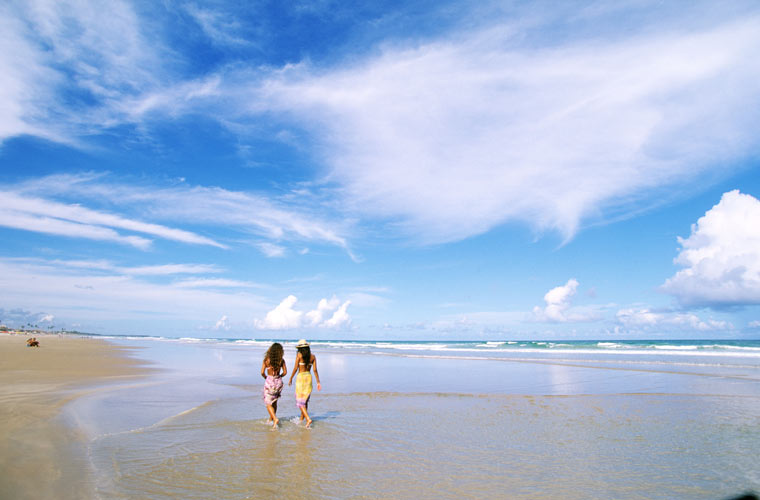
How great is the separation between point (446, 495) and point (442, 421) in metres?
4.76

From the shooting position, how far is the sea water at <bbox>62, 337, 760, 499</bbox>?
6.18 metres

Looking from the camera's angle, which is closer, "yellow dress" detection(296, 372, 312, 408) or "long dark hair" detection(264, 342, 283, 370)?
"yellow dress" detection(296, 372, 312, 408)

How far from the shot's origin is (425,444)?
27.7 ft

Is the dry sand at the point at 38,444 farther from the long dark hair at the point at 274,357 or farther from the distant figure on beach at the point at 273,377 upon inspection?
the long dark hair at the point at 274,357

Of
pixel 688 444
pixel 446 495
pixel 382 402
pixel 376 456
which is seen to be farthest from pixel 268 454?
pixel 688 444

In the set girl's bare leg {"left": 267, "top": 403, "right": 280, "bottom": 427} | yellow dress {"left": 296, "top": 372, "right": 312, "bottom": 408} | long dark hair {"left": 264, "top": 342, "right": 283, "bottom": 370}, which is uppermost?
long dark hair {"left": 264, "top": 342, "right": 283, "bottom": 370}

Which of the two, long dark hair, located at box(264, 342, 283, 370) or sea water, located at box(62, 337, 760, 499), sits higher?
long dark hair, located at box(264, 342, 283, 370)

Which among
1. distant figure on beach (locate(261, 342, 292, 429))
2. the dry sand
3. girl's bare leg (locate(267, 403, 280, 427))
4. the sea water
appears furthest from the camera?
distant figure on beach (locate(261, 342, 292, 429))

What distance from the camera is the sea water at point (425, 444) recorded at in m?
6.18

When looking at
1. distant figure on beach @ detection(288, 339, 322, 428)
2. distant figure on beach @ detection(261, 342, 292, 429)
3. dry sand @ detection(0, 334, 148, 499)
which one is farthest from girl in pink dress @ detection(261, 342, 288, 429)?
dry sand @ detection(0, 334, 148, 499)

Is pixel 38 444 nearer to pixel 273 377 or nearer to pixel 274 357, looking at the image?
pixel 273 377

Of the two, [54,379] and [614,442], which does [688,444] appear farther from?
[54,379]

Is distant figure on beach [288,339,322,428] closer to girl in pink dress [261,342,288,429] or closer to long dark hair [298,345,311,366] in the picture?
long dark hair [298,345,311,366]

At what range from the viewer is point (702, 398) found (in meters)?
13.9
